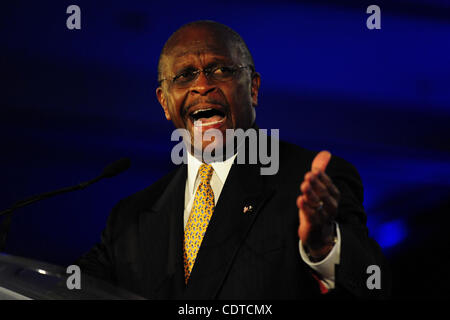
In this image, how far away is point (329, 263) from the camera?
3.48 feet

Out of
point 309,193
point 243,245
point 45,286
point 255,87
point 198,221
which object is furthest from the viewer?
point 255,87

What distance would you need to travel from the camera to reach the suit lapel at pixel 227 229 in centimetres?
118

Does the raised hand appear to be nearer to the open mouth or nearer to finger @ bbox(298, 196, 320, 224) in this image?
Result: finger @ bbox(298, 196, 320, 224)

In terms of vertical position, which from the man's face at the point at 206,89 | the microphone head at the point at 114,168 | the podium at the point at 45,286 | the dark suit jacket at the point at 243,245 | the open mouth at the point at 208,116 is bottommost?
the podium at the point at 45,286

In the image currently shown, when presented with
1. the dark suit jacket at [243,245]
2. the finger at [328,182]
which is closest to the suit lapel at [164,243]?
the dark suit jacket at [243,245]

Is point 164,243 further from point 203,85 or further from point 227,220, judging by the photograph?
point 203,85

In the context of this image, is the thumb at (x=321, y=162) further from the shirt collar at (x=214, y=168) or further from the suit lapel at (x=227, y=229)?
the shirt collar at (x=214, y=168)

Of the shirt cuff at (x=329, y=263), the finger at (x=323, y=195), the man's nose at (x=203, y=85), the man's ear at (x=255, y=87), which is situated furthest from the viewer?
the man's ear at (x=255, y=87)

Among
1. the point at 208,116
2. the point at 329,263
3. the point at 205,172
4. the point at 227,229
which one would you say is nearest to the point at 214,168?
the point at 205,172

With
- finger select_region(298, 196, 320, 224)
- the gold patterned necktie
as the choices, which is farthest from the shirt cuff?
the gold patterned necktie

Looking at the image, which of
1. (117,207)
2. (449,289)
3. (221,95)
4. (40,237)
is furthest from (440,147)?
(40,237)

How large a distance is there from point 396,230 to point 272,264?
3.99ft

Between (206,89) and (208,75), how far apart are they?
43mm

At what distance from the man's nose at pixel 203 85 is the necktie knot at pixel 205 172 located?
194 millimetres
